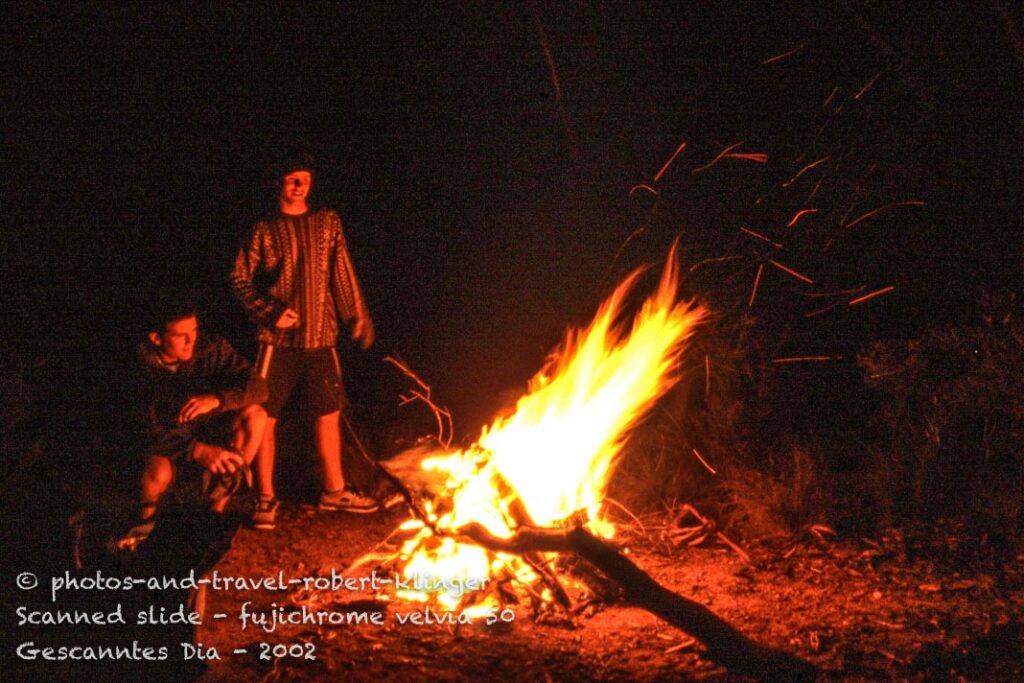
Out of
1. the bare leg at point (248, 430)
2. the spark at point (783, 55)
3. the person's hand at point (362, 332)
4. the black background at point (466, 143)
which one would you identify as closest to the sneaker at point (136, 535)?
the bare leg at point (248, 430)

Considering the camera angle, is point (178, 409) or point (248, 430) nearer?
point (178, 409)

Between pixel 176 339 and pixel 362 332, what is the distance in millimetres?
1371

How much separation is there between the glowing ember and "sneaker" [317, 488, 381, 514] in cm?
86

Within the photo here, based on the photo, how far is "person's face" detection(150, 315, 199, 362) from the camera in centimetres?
552

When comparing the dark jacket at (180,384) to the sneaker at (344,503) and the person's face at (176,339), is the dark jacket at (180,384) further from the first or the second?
the sneaker at (344,503)

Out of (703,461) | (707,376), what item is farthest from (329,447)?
(707,376)

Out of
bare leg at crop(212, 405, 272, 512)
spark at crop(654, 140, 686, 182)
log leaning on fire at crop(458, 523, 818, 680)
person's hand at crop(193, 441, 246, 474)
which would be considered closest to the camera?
log leaning on fire at crop(458, 523, 818, 680)

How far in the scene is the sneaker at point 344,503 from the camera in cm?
664

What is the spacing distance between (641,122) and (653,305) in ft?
6.69

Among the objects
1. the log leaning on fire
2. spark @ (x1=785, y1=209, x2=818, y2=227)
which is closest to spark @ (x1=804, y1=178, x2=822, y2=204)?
spark @ (x1=785, y1=209, x2=818, y2=227)

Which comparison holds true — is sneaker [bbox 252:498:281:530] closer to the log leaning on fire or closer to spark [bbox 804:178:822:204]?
the log leaning on fire

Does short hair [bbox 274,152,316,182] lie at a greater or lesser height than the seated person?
greater

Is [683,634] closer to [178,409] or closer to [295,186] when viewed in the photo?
A: [178,409]

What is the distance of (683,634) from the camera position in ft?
16.0
